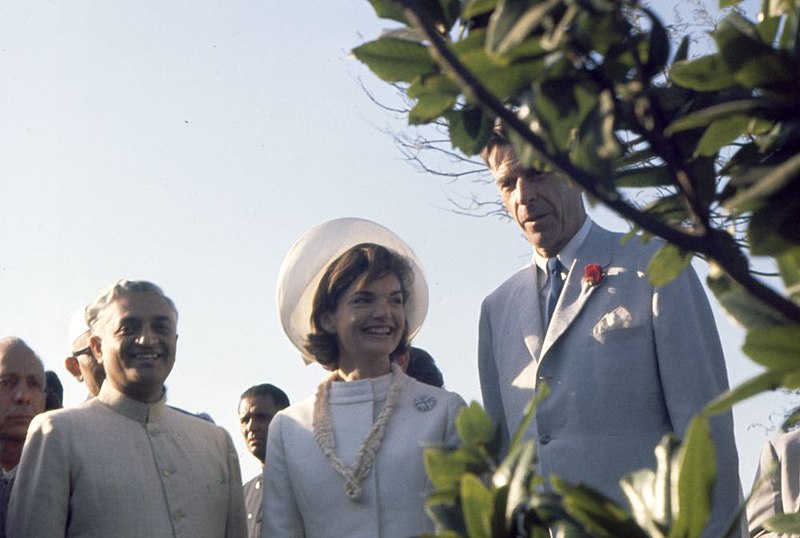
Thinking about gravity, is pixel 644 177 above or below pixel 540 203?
below

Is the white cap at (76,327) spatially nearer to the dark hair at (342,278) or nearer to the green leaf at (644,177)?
the dark hair at (342,278)

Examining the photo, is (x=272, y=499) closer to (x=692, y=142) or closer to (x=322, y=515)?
(x=322, y=515)

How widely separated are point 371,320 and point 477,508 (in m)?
3.59

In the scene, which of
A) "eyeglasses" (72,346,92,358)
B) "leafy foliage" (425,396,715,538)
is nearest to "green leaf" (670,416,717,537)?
"leafy foliage" (425,396,715,538)

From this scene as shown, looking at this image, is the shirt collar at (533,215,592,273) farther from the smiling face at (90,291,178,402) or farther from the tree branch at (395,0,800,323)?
the tree branch at (395,0,800,323)

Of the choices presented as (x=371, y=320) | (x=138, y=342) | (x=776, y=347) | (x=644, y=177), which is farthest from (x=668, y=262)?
(x=138, y=342)

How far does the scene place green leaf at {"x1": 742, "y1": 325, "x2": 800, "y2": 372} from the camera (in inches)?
40.3

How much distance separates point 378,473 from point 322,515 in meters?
0.24

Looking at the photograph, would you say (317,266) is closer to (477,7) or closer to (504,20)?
(477,7)

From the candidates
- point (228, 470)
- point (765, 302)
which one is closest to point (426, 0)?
point (765, 302)

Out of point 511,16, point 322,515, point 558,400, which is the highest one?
point 511,16

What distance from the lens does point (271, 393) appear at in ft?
23.8

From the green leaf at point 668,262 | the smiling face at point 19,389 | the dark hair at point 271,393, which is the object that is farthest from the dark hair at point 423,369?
the green leaf at point 668,262

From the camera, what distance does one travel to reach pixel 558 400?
4.11 m
